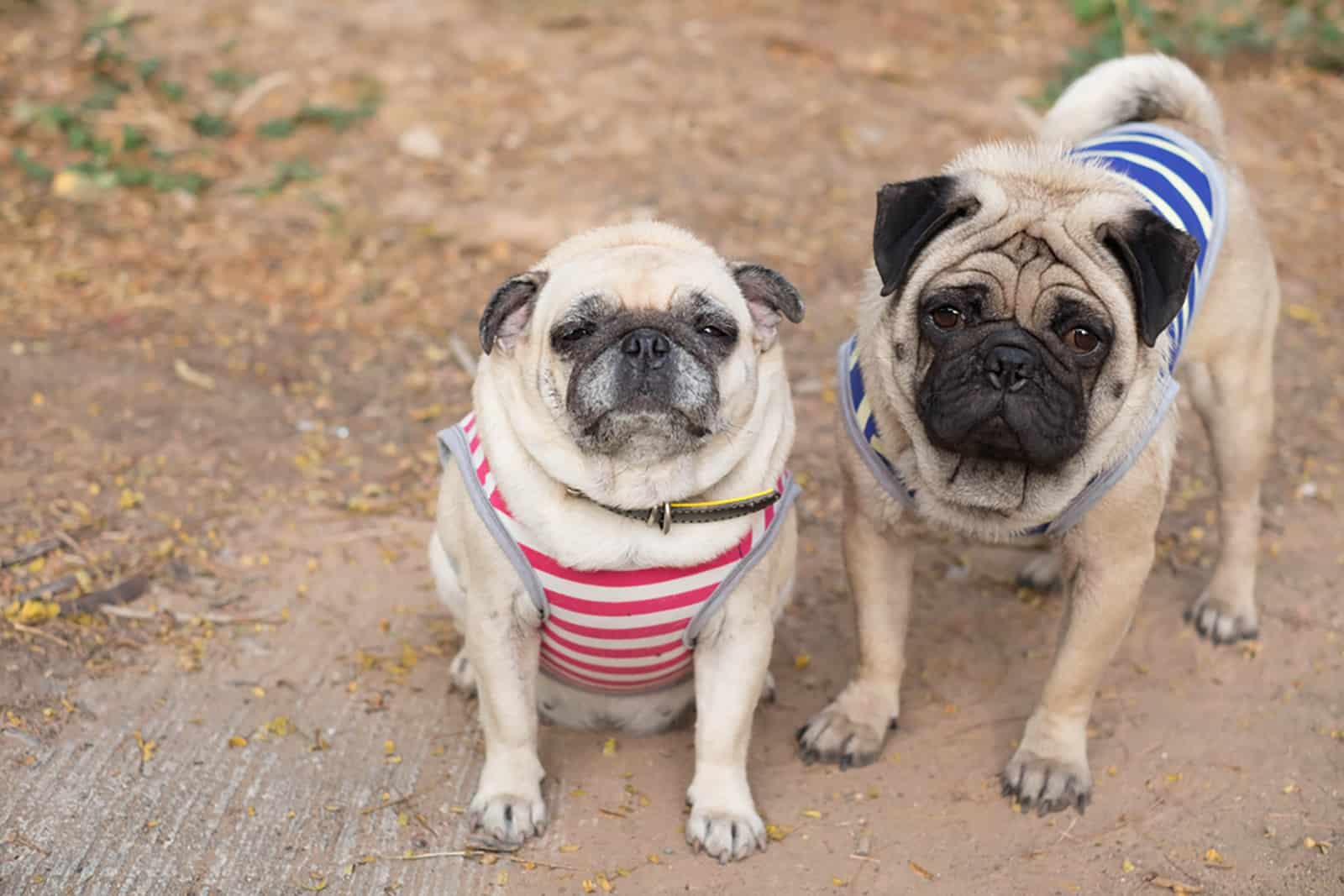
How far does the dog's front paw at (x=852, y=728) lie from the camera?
4066 millimetres

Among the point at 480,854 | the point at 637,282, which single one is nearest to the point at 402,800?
the point at 480,854

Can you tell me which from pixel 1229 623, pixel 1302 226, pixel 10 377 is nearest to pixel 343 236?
pixel 10 377

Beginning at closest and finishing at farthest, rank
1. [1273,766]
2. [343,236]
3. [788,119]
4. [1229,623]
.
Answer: [1273,766]
[1229,623]
[343,236]
[788,119]

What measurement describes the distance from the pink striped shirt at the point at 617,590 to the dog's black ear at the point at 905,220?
24.2 inches

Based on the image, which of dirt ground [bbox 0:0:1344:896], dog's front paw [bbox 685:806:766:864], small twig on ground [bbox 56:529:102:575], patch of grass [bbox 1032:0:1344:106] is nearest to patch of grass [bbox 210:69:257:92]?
dirt ground [bbox 0:0:1344:896]

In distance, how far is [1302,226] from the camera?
7.70m

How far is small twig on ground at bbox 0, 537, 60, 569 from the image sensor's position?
4500mm

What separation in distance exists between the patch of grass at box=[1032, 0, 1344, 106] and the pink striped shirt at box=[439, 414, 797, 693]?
5.92m

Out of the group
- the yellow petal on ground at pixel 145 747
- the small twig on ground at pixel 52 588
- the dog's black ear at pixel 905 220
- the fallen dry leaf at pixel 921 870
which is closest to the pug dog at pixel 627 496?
the dog's black ear at pixel 905 220

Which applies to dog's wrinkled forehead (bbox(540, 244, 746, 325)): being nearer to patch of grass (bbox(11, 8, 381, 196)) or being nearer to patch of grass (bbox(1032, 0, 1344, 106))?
patch of grass (bbox(11, 8, 381, 196))

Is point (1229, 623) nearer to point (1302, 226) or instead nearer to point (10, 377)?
point (1302, 226)

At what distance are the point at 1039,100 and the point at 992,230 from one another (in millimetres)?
5413

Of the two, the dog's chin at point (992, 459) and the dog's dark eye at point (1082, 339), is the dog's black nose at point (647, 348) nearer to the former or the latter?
the dog's chin at point (992, 459)

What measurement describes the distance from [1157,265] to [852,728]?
1577 millimetres
